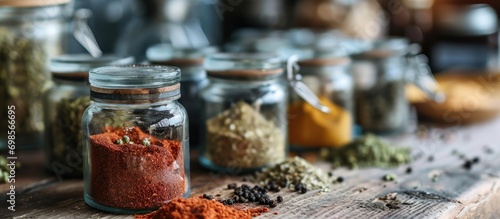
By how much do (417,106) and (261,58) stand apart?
0.83 meters

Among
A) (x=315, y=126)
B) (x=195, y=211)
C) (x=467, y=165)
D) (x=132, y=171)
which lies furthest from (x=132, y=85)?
(x=467, y=165)

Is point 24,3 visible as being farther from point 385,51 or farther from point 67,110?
point 385,51

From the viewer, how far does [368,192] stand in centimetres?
142

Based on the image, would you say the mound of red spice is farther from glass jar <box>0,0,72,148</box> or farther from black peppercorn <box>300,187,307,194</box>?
glass jar <box>0,0,72,148</box>

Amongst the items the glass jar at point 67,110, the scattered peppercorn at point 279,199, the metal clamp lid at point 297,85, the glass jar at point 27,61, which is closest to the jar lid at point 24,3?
the glass jar at point 27,61

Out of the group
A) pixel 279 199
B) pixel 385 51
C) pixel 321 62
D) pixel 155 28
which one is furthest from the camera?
pixel 155 28

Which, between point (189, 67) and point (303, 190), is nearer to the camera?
point (303, 190)

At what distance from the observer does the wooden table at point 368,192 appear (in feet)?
4.18

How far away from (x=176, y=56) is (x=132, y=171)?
19.6 inches

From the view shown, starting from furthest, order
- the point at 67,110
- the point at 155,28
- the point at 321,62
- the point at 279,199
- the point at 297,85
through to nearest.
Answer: the point at 155,28, the point at 321,62, the point at 297,85, the point at 67,110, the point at 279,199

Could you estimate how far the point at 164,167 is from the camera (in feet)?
4.12

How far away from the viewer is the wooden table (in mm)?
1275

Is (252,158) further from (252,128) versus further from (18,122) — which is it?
(18,122)

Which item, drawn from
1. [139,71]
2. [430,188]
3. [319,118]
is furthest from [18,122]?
[430,188]
